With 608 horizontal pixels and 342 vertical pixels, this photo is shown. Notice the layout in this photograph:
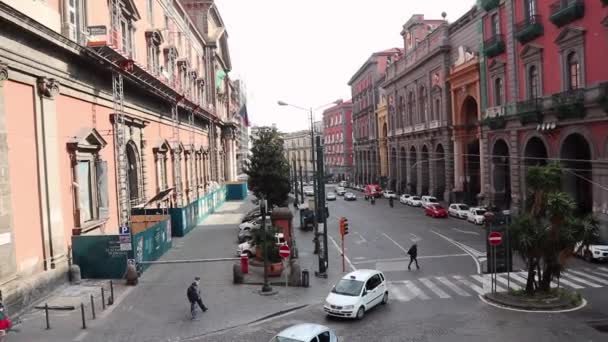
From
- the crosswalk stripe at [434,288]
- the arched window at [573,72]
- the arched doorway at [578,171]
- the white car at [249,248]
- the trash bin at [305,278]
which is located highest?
the arched window at [573,72]

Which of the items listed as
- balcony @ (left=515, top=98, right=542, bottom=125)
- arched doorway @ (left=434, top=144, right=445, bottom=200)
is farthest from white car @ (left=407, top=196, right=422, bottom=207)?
balcony @ (left=515, top=98, right=542, bottom=125)

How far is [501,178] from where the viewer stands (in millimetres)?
47375

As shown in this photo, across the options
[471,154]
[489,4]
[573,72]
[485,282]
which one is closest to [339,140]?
[471,154]

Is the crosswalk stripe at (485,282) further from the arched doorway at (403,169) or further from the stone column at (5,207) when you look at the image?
the arched doorway at (403,169)

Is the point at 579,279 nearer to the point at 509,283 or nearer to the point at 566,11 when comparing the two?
the point at 509,283

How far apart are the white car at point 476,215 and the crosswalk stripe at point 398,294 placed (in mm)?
20414

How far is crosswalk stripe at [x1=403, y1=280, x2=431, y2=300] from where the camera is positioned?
20.8m

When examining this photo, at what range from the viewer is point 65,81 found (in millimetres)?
22297

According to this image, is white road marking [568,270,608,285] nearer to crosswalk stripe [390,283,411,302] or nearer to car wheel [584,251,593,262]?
car wheel [584,251,593,262]

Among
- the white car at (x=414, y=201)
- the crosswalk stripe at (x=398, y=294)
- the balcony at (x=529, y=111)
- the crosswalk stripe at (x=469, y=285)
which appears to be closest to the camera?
the crosswalk stripe at (x=398, y=294)

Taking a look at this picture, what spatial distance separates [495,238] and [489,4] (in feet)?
95.8

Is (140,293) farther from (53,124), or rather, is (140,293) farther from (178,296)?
(53,124)

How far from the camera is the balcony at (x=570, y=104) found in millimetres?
31922

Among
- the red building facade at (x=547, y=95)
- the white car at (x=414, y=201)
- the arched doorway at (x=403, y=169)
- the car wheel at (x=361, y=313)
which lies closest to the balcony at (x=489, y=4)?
the red building facade at (x=547, y=95)
